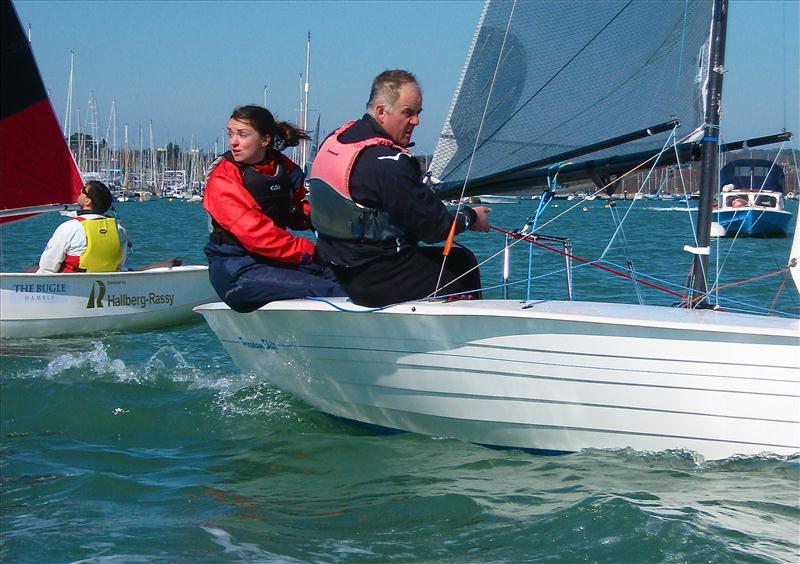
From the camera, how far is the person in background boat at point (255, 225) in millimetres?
5426

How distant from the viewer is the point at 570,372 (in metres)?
4.54

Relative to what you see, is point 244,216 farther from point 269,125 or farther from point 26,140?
point 26,140

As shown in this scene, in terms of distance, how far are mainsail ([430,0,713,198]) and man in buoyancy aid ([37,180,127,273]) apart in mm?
4855

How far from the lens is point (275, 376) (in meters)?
5.79

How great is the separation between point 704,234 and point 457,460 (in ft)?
5.46

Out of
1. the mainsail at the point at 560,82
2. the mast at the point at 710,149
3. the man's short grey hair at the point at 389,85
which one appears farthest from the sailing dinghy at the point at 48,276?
the mast at the point at 710,149

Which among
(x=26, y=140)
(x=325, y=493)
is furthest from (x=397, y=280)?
(x=26, y=140)

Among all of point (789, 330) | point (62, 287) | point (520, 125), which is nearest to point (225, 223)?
point (520, 125)

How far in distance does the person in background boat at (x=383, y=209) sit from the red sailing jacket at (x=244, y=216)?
1.51ft

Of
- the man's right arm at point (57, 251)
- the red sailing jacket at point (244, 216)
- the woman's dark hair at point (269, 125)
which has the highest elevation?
the woman's dark hair at point (269, 125)

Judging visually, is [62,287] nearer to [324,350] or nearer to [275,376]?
[275,376]

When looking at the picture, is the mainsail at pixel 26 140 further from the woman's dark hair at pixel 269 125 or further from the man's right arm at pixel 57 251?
the woman's dark hair at pixel 269 125

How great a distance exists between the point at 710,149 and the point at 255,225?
2.32 meters

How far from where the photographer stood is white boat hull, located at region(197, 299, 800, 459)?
4.32 m
